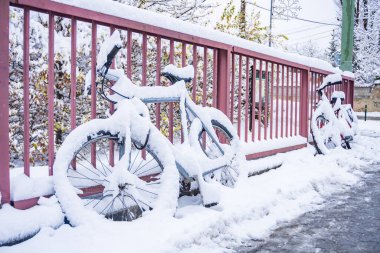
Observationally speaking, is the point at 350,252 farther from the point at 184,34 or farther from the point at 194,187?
the point at 184,34

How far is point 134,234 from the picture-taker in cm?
248

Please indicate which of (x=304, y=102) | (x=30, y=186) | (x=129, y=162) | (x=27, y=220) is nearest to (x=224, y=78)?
(x=129, y=162)

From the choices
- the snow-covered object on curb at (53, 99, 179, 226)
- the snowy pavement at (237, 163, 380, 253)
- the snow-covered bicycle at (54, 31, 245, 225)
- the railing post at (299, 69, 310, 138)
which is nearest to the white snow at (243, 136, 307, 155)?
the railing post at (299, 69, 310, 138)

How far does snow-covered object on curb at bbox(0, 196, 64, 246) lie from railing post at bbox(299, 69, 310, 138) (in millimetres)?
5202

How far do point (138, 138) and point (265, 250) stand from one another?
1.14 meters

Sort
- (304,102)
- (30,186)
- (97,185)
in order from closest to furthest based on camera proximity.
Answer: (30,186), (97,185), (304,102)

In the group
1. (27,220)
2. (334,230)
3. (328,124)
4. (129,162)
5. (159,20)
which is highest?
(159,20)

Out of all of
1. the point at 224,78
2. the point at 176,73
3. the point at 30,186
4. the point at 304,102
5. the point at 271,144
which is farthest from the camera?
the point at 304,102

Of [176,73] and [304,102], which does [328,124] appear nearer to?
[304,102]

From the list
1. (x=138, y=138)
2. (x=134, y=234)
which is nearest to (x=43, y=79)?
(x=138, y=138)

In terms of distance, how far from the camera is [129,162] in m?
2.79

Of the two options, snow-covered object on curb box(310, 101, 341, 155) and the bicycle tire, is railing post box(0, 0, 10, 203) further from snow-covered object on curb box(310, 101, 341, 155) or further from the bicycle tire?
snow-covered object on curb box(310, 101, 341, 155)

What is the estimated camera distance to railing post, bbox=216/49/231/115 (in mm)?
4518

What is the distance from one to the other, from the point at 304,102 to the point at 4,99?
18.2ft
